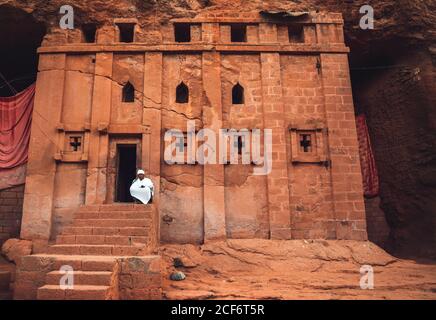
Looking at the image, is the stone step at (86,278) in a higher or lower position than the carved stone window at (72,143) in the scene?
lower

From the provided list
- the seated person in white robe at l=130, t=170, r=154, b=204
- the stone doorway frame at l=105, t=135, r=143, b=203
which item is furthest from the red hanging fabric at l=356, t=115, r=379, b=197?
the stone doorway frame at l=105, t=135, r=143, b=203

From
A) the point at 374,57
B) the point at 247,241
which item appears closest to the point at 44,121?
the point at 247,241

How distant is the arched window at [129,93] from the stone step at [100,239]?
15.7ft

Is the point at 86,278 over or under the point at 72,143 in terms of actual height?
under

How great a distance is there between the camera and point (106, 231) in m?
7.70

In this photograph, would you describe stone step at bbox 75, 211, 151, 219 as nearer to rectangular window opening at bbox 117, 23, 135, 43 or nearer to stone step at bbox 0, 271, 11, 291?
stone step at bbox 0, 271, 11, 291

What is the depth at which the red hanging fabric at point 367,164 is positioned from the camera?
1266 cm

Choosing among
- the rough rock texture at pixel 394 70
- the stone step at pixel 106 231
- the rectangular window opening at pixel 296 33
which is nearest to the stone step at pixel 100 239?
the stone step at pixel 106 231

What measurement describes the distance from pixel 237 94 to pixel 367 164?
5.69 metres

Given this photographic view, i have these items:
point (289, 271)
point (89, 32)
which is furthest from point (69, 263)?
point (89, 32)

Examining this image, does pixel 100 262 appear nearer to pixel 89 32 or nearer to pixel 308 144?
pixel 308 144

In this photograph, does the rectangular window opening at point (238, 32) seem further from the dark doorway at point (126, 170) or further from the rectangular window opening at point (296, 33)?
the dark doorway at point (126, 170)

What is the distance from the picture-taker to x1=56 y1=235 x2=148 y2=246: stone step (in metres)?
7.38

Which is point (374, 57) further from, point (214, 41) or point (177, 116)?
point (177, 116)
